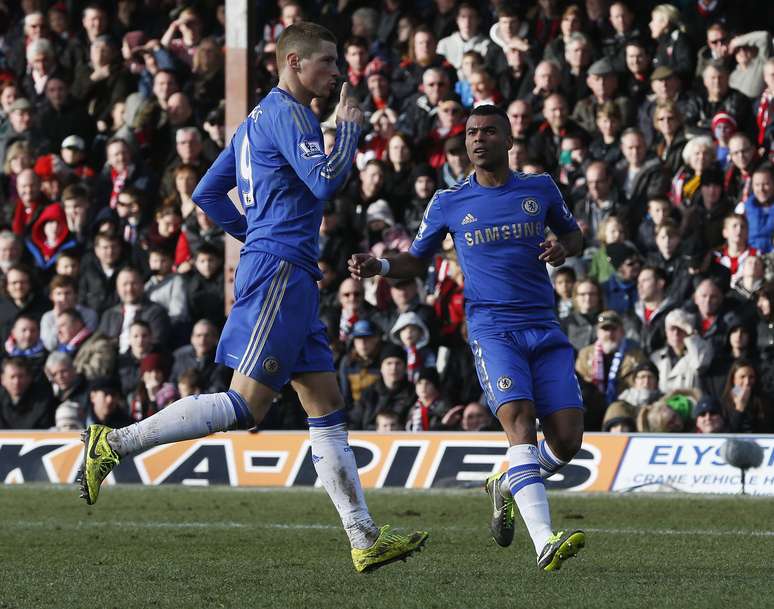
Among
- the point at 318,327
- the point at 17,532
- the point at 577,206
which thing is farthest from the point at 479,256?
the point at 577,206

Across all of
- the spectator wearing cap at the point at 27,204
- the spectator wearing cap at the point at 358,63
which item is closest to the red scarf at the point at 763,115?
the spectator wearing cap at the point at 358,63

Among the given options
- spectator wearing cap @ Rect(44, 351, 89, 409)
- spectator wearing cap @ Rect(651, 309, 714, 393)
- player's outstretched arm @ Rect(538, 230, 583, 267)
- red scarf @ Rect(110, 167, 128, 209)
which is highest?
player's outstretched arm @ Rect(538, 230, 583, 267)

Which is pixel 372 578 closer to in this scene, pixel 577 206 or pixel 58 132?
pixel 577 206

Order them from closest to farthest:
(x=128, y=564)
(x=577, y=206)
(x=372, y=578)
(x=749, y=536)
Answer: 1. (x=372, y=578)
2. (x=128, y=564)
3. (x=749, y=536)
4. (x=577, y=206)

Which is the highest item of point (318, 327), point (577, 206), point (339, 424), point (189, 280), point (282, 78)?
point (282, 78)

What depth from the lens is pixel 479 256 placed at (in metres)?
7.62

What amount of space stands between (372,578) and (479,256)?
1726 millimetres

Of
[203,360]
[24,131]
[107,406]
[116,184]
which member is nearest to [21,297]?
[116,184]

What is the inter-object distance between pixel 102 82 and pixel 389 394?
597 cm

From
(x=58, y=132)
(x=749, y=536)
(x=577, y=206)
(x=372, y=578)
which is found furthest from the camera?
(x=58, y=132)

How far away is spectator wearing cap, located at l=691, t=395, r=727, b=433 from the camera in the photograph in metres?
12.0

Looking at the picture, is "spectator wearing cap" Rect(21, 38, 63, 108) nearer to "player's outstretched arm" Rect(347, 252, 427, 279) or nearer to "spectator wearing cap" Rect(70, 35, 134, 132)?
"spectator wearing cap" Rect(70, 35, 134, 132)

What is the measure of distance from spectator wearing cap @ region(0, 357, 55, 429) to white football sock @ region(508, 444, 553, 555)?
25.9 feet

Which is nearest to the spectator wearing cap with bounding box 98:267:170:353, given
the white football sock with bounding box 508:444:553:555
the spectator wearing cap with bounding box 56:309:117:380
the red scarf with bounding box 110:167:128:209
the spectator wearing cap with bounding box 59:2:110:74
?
the spectator wearing cap with bounding box 56:309:117:380
